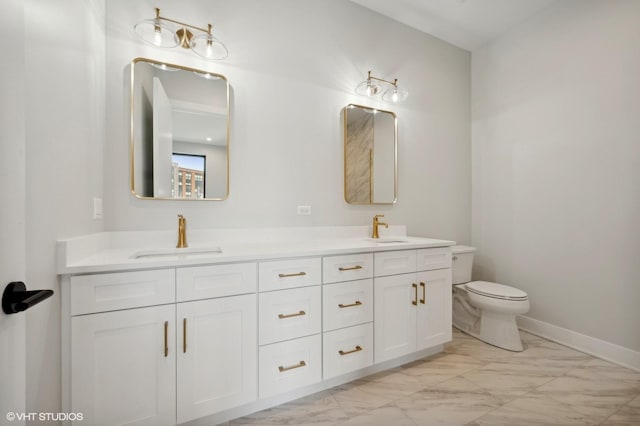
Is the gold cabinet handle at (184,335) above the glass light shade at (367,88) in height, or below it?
below

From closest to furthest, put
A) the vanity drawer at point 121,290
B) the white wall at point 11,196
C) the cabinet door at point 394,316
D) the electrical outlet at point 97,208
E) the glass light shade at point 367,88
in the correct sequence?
1. the white wall at point 11,196
2. the vanity drawer at point 121,290
3. the electrical outlet at point 97,208
4. the cabinet door at point 394,316
5. the glass light shade at point 367,88

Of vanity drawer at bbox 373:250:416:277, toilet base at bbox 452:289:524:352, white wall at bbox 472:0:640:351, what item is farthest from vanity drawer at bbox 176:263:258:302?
white wall at bbox 472:0:640:351

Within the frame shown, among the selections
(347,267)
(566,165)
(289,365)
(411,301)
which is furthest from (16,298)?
(566,165)

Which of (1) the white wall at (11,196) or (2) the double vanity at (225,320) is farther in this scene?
(2) the double vanity at (225,320)

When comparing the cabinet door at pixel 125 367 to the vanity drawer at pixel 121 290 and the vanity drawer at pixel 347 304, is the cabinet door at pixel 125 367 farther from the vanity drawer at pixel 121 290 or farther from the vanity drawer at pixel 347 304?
the vanity drawer at pixel 347 304

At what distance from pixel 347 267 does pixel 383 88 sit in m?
1.72

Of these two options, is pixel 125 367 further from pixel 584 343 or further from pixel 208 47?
pixel 584 343

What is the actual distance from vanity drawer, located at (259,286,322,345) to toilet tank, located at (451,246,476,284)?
Result: 64.0 inches

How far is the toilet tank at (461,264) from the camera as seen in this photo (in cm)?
259

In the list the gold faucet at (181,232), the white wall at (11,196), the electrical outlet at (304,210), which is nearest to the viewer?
the white wall at (11,196)

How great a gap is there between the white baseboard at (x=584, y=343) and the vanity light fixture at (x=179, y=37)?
133 inches

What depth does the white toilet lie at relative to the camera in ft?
7.02

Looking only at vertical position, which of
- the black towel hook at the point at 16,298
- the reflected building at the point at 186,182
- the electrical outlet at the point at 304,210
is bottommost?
the black towel hook at the point at 16,298

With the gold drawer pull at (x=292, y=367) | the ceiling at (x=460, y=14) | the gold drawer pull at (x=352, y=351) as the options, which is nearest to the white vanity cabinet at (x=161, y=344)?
the gold drawer pull at (x=292, y=367)
